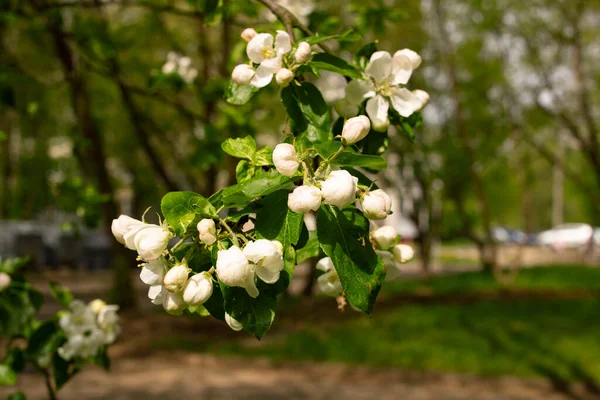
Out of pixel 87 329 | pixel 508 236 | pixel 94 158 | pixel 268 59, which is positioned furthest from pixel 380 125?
pixel 508 236

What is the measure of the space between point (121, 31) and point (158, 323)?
403 cm

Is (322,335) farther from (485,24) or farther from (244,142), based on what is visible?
(244,142)

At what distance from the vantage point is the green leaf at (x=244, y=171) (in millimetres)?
1090

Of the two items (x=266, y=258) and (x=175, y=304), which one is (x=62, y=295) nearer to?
(x=175, y=304)

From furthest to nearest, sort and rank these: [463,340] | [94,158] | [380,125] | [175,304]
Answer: [94,158]
[463,340]
[380,125]
[175,304]

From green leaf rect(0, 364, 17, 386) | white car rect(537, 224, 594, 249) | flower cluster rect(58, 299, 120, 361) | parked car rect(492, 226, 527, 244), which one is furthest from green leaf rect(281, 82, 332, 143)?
white car rect(537, 224, 594, 249)

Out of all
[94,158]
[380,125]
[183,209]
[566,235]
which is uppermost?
[380,125]

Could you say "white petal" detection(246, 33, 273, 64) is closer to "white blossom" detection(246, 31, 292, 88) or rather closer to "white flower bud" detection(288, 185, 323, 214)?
"white blossom" detection(246, 31, 292, 88)

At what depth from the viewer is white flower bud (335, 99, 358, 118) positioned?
1245 millimetres

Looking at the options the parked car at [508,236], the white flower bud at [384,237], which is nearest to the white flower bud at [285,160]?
the white flower bud at [384,237]

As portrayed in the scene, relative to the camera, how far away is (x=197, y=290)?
0.97 m

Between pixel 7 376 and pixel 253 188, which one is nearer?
pixel 253 188

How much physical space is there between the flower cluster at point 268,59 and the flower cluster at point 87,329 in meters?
1.01

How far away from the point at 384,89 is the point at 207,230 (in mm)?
496
